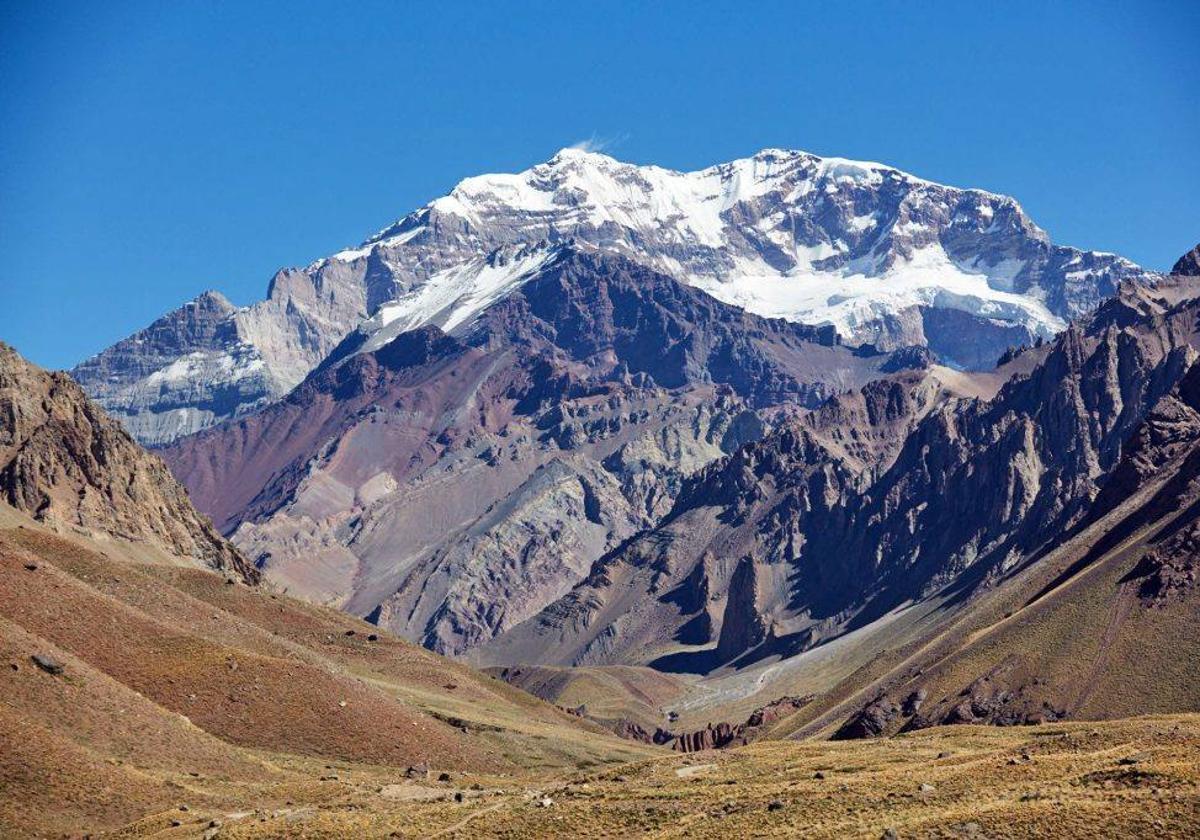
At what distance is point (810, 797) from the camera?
75.8 meters

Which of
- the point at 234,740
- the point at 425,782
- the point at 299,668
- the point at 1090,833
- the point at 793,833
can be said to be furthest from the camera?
the point at 299,668

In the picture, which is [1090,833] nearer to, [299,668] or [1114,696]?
[299,668]

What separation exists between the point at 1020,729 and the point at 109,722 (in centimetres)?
6110

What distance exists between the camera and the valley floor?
65188mm

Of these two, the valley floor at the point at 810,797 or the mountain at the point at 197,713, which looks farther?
the mountain at the point at 197,713

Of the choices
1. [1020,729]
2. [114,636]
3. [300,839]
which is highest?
[114,636]

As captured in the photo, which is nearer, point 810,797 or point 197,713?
point 810,797

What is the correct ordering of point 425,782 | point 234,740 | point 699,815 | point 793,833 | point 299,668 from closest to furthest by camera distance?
point 793,833 → point 699,815 → point 425,782 → point 234,740 → point 299,668

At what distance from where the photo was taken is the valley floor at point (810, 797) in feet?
214

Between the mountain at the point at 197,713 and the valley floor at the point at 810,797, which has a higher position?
the mountain at the point at 197,713

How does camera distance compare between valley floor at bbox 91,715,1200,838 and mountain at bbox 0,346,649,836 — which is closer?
valley floor at bbox 91,715,1200,838

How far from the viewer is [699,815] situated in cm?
7612

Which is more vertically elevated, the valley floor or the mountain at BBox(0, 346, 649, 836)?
the mountain at BBox(0, 346, 649, 836)

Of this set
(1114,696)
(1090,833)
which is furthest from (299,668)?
(1114,696)
